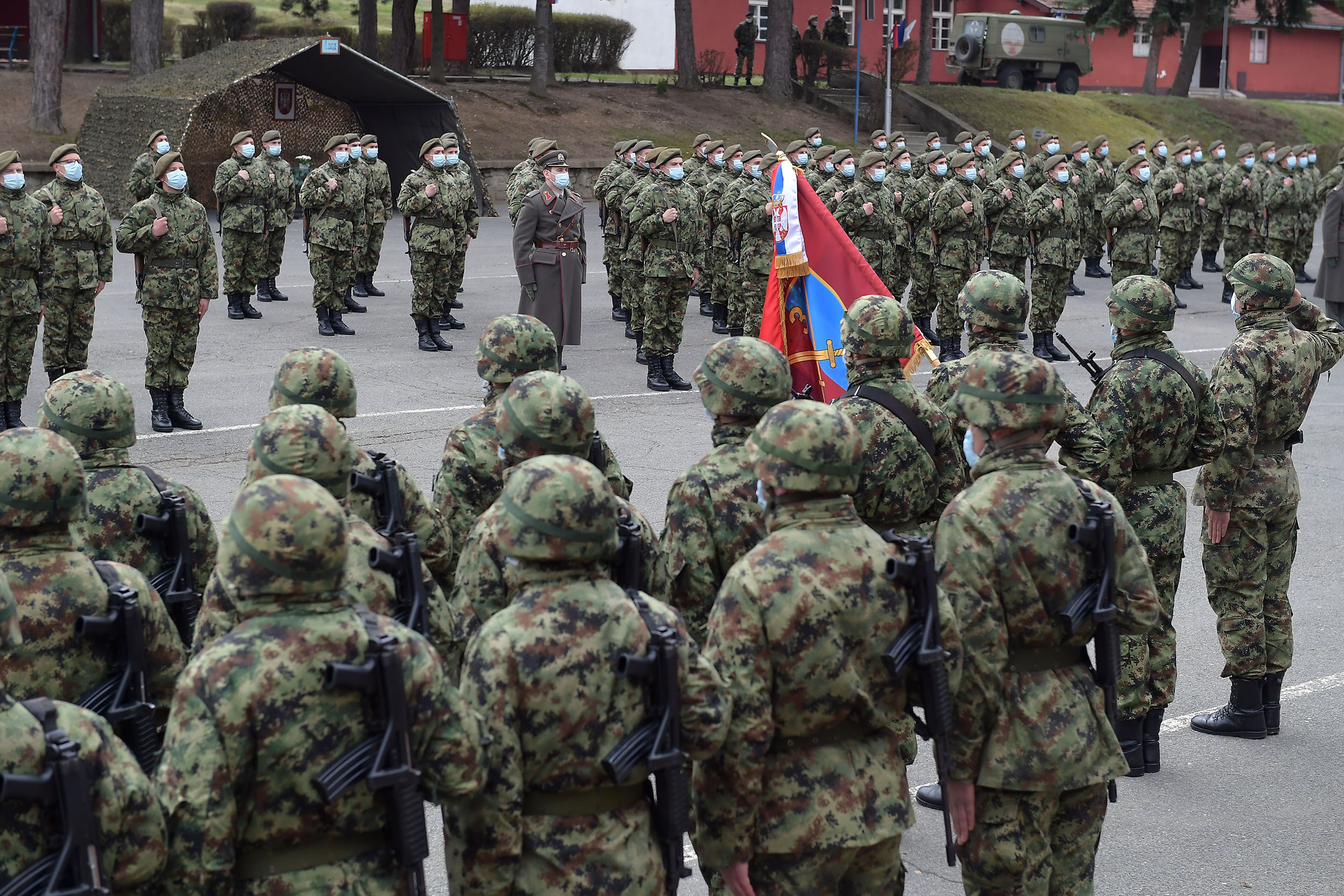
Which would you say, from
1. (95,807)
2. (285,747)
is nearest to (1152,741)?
(285,747)

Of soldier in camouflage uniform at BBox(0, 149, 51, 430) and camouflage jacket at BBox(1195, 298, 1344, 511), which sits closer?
camouflage jacket at BBox(1195, 298, 1344, 511)

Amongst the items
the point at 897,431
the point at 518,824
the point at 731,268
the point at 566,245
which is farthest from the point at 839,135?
the point at 518,824

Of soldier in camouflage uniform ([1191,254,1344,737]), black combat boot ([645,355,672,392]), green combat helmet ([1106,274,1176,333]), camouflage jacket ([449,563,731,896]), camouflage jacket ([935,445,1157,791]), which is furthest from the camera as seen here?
black combat boot ([645,355,672,392])

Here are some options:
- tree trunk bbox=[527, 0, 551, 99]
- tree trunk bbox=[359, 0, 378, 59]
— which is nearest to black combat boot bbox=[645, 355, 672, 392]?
tree trunk bbox=[359, 0, 378, 59]

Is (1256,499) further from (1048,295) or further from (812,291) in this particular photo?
(1048,295)

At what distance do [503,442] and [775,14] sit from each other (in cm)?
3544

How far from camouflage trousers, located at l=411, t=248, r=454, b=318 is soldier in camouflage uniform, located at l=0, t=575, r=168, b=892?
12.8 m

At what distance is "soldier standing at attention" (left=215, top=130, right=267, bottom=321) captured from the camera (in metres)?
16.7

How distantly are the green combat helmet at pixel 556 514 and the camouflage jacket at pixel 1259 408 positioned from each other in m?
4.22

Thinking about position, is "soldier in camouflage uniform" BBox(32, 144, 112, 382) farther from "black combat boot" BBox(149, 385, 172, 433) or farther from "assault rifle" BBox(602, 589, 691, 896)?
"assault rifle" BBox(602, 589, 691, 896)

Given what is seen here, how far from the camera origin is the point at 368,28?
34625 mm

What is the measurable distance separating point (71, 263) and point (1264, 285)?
9392 mm

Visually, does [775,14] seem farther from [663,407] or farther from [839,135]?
[663,407]

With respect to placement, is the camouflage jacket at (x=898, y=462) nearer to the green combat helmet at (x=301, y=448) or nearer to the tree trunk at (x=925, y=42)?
the green combat helmet at (x=301, y=448)
